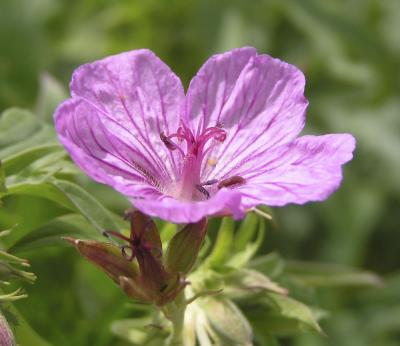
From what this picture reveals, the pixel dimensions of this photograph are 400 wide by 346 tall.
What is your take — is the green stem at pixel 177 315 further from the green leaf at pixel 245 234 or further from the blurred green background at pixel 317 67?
Answer: the blurred green background at pixel 317 67

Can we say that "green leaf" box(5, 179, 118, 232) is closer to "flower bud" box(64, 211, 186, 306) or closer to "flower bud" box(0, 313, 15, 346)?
"flower bud" box(64, 211, 186, 306)

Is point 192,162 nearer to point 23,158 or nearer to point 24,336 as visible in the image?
point 23,158

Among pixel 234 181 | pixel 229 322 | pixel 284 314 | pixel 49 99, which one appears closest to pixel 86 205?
pixel 234 181

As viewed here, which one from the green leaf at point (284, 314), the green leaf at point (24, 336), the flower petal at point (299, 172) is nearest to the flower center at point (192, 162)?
the flower petal at point (299, 172)

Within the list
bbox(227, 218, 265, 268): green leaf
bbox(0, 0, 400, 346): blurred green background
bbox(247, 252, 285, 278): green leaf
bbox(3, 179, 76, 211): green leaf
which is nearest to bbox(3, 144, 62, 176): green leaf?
bbox(3, 179, 76, 211): green leaf

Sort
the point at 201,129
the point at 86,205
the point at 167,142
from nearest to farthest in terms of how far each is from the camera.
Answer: the point at 86,205
the point at 167,142
the point at 201,129
